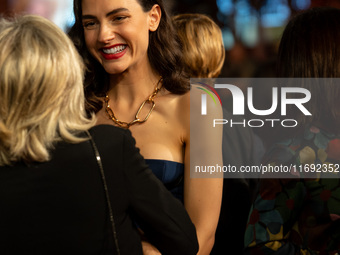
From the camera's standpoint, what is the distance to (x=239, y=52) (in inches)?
340

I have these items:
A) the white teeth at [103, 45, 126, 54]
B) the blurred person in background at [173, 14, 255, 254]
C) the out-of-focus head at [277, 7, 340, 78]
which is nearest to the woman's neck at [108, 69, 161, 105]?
the white teeth at [103, 45, 126, 54]

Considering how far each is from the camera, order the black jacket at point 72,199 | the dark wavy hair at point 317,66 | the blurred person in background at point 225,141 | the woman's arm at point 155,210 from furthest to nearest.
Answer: the blurred person in background at point 225,141 < the dark wavy hair at point 317,66 < the woman's arm at point 155,210 < the black jacket at point 72,199

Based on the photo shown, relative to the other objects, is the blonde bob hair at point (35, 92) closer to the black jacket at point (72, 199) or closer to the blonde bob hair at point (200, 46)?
the black jacket at point (72, 199)

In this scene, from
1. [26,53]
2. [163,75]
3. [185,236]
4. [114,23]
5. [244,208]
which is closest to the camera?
[26,53]

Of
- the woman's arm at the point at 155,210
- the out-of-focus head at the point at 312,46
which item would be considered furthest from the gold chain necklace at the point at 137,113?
the woman's arm at the point at 155,210

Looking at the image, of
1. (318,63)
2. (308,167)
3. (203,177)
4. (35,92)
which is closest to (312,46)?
(318,63)

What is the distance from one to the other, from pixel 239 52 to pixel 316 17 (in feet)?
22.2

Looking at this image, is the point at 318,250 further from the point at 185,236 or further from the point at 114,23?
the point at 114,23

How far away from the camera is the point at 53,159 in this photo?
1323mm

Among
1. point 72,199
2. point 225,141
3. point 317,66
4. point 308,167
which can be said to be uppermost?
point 317,66

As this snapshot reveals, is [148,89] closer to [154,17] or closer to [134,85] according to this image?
[134,85]

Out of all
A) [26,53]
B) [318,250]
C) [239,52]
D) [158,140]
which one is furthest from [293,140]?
[239,52]

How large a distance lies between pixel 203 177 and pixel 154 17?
714mm

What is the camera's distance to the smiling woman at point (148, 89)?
77.7 inches
